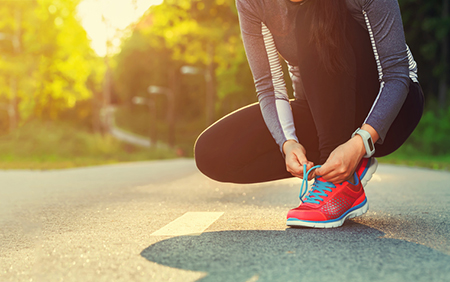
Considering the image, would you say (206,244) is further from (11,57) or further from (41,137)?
(11,57)

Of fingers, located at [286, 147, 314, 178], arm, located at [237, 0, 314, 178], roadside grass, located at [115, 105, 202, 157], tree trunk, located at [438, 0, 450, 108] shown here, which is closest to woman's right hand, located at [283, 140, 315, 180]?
fingers, located at [286, 147, 314, 178]

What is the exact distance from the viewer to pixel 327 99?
2.58 m

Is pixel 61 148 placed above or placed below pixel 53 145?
below

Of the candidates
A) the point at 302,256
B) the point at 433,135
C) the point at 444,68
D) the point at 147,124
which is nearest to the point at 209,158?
the point at 302,256

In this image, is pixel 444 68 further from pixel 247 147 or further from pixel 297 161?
pixel 297 161

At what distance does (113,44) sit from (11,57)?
7.42 metres

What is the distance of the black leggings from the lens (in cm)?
257

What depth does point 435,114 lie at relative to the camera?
803 inches

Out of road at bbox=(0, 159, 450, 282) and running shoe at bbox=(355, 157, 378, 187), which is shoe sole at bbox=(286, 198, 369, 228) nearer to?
road at bbox=(0, 159, 450, 282)

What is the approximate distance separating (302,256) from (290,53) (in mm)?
1364

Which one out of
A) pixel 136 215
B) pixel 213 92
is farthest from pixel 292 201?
pixel 213 92

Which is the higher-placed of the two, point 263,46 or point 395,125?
point 263,46

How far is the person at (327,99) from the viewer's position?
2443mm

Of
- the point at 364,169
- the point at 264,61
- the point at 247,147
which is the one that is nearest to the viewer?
the point at 364,169
